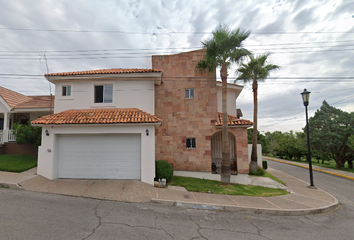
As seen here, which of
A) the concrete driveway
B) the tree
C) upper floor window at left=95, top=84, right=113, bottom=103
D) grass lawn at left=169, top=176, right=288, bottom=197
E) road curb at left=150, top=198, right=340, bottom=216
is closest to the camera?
road curb at left=150, top=198, right=340, bottom=216

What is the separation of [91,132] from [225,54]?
345 inches

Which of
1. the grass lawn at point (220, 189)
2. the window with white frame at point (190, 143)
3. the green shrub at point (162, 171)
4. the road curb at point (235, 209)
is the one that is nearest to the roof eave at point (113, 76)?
the window with white frame at point (190, 143)

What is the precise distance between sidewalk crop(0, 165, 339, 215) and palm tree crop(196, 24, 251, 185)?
7.65ft

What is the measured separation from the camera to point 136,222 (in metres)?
4.98

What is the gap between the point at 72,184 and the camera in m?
8.00

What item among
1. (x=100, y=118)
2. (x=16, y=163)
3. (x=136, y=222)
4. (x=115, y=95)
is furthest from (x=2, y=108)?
(x=136, y=222)

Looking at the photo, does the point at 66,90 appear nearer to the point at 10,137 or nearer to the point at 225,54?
the point at 10,137

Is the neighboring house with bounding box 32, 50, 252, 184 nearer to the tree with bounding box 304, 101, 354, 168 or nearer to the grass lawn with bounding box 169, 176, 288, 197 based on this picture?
the grass lawn with bounding box 169, 176, 288, 197

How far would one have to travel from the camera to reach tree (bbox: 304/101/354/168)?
1861cm

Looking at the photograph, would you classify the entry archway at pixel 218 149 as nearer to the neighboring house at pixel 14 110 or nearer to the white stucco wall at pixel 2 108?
the neighboring house at pixel 14 110

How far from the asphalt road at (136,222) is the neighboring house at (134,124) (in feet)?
7.99

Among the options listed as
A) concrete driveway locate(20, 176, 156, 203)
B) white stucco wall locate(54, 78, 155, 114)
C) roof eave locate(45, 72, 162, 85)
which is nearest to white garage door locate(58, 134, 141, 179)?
concrete driveway locate(20, 176, 156, 203)

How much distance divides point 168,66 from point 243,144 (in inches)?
299

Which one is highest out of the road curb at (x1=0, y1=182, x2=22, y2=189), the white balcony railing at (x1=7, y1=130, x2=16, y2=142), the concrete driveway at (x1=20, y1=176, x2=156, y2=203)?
the white balcony railing at (x1=7, y1=130, x2=16, y2=142)
